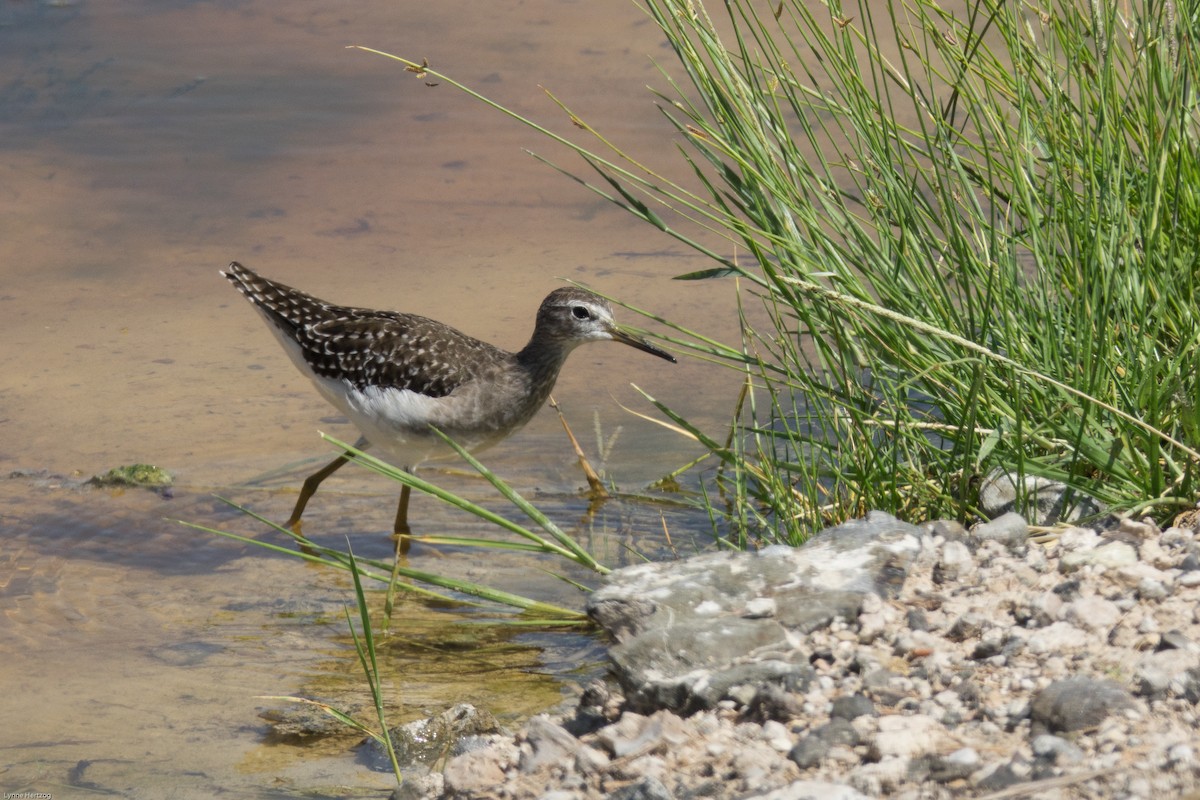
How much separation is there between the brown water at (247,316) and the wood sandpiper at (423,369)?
35 cm

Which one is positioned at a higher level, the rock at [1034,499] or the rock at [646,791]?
the rock at [1034,499]

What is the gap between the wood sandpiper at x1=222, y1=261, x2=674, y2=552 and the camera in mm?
7066

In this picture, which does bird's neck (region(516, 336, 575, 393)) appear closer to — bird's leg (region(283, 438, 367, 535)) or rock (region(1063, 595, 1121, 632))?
bird's leg (region(283, 438, 367, 535))

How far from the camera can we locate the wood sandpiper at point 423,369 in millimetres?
7066

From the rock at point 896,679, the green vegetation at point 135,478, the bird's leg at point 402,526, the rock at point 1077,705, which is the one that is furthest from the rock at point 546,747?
the green vegetation at point 135,478

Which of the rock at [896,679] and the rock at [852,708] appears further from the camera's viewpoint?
the rock at [852,708]

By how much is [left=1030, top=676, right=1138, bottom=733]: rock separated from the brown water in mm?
2144

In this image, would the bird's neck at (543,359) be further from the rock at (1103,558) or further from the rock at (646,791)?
the rock at (646,791)

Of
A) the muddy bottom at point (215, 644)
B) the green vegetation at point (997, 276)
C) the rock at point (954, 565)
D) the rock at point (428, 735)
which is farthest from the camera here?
the muddy bottom at point (215, 644)

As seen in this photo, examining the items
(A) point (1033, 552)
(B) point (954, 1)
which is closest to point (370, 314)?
(A) point (1033, 552)

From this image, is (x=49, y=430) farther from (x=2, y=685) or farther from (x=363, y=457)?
(x=363, y=457)

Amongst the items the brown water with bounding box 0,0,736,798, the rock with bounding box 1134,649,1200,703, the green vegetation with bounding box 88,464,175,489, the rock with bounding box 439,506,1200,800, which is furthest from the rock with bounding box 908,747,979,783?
the green vegetation with bounding box 88,464,175,489

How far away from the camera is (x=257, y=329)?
8828 millimetres

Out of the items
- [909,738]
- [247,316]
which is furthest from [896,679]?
[247,316]
